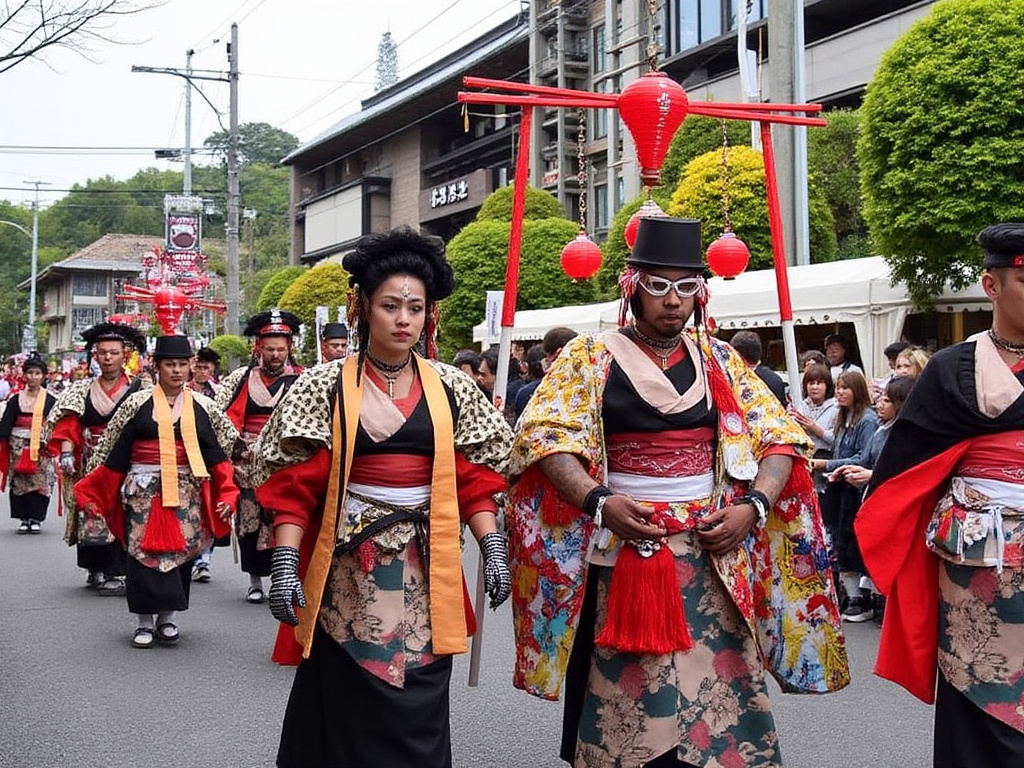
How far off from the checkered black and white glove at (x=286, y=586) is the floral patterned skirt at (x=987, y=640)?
206cm

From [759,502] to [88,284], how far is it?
7177cm

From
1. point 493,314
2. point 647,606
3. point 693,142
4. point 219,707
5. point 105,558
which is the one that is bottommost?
point 219,707

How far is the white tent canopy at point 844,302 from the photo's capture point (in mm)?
12523

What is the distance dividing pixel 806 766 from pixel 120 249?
72.0 meters

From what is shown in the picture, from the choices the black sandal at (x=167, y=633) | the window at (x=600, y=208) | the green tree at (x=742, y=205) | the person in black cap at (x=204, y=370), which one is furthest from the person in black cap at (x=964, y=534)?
the window at (x=600, y=208)

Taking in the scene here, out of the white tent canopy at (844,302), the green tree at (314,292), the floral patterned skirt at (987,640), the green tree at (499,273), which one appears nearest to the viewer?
the floral patterned skirt at (987,640)

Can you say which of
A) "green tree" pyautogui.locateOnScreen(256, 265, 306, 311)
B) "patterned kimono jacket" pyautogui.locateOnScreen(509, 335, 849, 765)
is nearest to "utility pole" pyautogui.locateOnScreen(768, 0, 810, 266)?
"patterned kimono jacket" pyautogui.locateOnScreen(509, 335, 849, 765)

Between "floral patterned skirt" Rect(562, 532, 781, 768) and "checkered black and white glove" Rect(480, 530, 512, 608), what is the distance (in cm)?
32

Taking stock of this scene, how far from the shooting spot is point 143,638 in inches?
305

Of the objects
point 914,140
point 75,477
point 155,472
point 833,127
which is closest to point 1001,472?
point 155,472

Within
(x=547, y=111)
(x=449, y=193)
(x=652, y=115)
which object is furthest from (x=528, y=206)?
(x=652, y=115)

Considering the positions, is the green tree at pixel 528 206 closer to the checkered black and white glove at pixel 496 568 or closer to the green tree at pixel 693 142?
the green tree at pixel 693 142

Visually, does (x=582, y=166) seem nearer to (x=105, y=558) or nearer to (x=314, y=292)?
(x=105, y=558)

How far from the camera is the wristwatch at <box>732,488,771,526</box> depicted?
13.1ft
